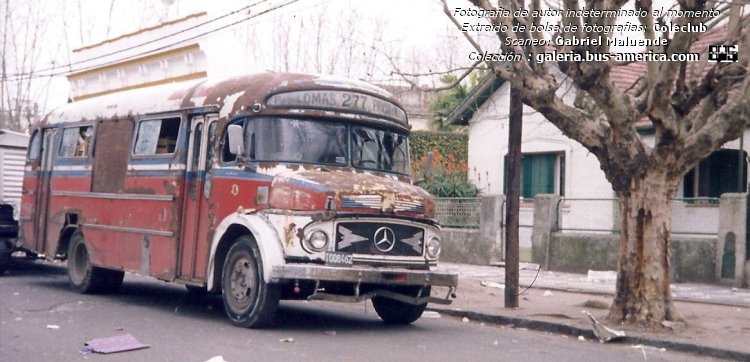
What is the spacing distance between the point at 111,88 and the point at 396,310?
84.2 feet

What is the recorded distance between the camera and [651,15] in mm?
9930

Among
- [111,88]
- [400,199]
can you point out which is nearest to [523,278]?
[400,199]

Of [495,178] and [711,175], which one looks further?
[495,178]

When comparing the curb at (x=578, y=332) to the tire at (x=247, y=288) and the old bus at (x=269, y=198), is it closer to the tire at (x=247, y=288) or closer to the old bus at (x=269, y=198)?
the old bus at (x=269, y=198)

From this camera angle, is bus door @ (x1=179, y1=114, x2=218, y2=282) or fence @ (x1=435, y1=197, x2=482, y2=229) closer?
bus door @ (x1=179, y1=114, x2=218, y2=282)

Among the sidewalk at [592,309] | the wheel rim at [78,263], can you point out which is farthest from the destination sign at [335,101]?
the wheel rim at [78,263]

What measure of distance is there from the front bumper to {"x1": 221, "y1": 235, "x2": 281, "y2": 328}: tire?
0.44 metres

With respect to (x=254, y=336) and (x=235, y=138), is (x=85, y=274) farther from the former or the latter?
(x=254, y=336)

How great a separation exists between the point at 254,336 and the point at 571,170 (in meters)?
14.9

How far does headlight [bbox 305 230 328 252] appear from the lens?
9.40 metres

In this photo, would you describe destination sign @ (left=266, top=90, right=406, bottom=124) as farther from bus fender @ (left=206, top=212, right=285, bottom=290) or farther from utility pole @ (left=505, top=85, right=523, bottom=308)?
utility pole @ (left=505, top=85, right=523, bottom=308)

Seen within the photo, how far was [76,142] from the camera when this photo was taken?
13875 millimetres

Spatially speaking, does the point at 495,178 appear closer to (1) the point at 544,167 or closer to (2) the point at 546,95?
(1) the point at 544,167

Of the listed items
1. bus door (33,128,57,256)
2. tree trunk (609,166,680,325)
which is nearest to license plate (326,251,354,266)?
tree trunk (609,166,680,325)
